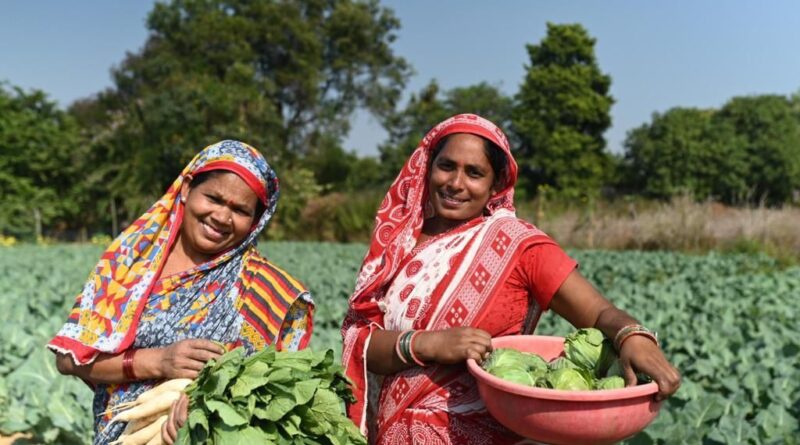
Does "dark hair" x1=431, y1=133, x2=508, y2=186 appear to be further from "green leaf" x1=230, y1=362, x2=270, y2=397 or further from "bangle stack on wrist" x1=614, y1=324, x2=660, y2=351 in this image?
"green leaf" x1=230, y1=362, x2=270, y2=397

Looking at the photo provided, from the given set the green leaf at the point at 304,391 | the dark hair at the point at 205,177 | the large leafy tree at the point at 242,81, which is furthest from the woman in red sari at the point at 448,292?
the large leafy tree at the point at 242,81

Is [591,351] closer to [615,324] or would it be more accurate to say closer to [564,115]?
[615,324]

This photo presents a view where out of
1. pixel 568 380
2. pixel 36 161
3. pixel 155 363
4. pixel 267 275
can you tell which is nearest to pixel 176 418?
pixel 155 363

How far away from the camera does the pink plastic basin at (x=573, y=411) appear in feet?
5.17

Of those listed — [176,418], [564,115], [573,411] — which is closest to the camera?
[573,411]

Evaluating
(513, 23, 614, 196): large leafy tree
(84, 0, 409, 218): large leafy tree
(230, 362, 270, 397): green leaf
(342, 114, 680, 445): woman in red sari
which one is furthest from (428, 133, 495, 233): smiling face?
(513, 23, 614, 196): large leafy tree

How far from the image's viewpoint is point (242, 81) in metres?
31.0

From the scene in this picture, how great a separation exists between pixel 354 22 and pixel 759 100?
1983cm

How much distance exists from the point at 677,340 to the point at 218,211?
4.71 metres

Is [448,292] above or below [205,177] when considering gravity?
below

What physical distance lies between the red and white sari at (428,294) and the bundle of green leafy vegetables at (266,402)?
0.21 metres

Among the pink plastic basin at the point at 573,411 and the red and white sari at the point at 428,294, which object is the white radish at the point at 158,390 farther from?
the pink plastic basin at the point at 573,411

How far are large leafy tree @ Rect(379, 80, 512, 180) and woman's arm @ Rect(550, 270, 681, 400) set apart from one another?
32.6 meters

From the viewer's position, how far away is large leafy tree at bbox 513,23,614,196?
101 feet
